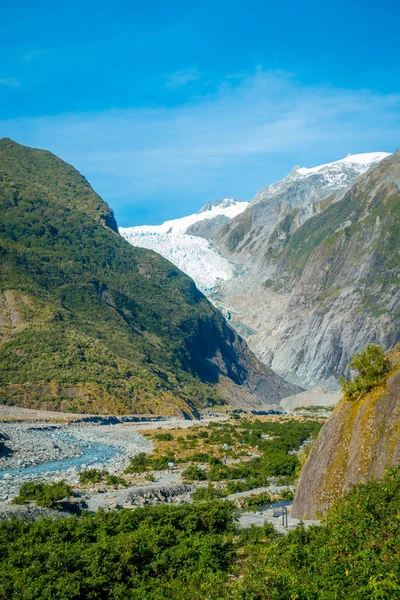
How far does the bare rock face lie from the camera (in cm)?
2580

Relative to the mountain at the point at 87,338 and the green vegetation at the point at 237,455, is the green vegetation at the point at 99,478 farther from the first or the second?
the mountain at the point at 87,338

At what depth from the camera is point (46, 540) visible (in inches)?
877

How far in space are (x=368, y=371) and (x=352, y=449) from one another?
13.5 feet

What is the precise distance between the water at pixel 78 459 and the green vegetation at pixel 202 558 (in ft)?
72.3

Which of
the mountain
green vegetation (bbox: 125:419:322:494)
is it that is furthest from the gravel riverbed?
the mountain

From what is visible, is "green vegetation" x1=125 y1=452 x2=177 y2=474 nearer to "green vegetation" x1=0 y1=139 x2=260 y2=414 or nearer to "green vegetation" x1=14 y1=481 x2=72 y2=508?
"green vegetation" x1=14 y1=481 x2=72 y2=508

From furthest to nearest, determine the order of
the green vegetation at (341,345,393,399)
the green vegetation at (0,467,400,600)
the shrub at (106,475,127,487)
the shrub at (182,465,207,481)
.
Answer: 1. the shrub at (182,465,207,481)
2. the shrub at (106,475,127,487)
3. the green vegetation at (341,345,393,399)
4. the green vegetation at (0,467,400,600)

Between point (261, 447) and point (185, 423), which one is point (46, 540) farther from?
point (185, 423)

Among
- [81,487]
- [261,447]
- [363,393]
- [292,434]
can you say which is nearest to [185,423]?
[292,434]

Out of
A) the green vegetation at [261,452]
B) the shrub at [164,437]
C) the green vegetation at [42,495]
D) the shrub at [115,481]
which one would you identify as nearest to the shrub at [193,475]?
the green vegetation at [261,452]

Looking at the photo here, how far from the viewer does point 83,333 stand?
13025cm

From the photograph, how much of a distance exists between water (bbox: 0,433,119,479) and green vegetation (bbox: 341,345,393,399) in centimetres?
2669

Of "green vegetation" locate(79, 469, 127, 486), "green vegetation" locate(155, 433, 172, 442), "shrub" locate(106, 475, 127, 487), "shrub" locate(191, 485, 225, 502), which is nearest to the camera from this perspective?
"shrub" locate(191, 485, 225, 502)

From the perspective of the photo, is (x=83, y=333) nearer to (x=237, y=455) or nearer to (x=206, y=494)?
(x=237, y=455)
